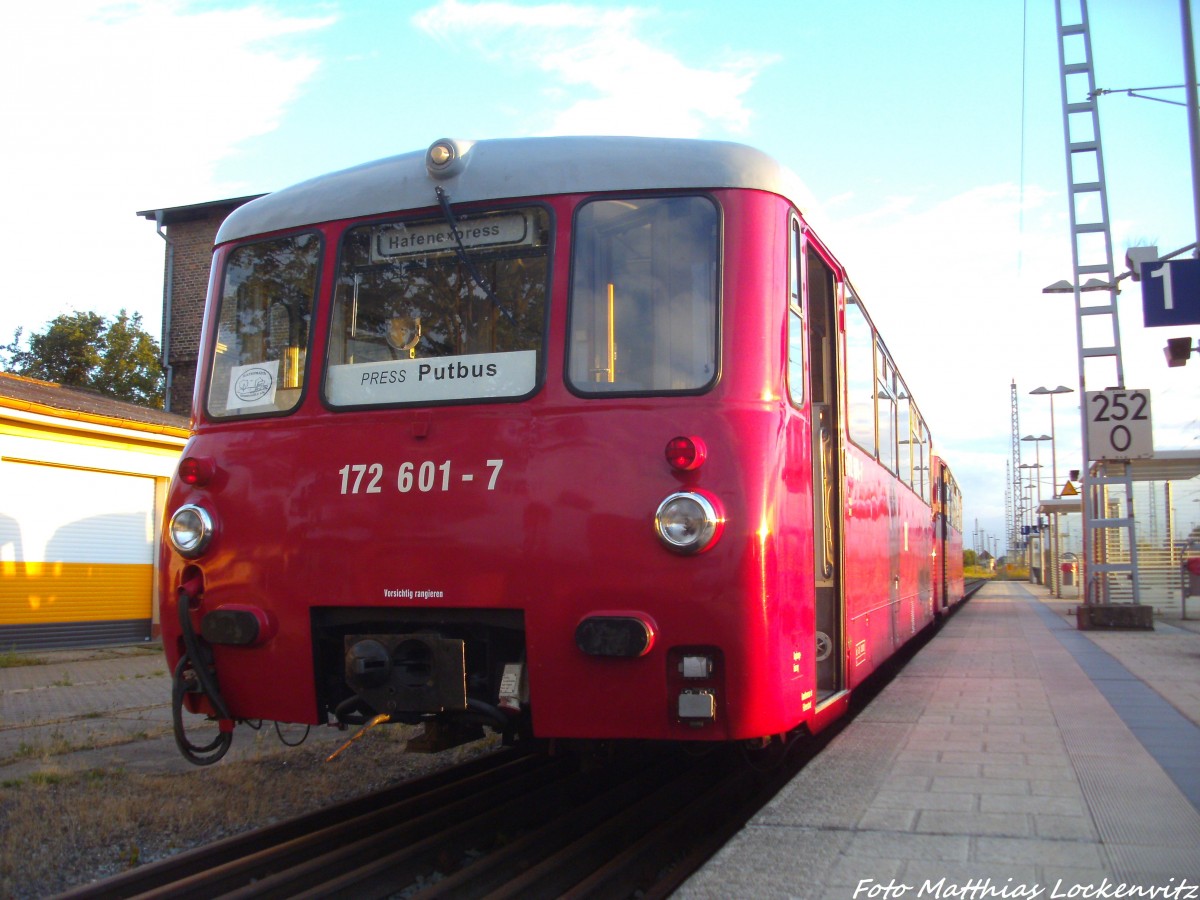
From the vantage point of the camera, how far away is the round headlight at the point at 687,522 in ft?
14.4

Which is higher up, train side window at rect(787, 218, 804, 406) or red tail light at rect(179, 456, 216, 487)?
train side window at rect(787, 218, 804, 406)

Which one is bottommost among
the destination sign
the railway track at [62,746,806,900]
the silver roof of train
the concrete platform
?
the railway track at [62,746,806,900]

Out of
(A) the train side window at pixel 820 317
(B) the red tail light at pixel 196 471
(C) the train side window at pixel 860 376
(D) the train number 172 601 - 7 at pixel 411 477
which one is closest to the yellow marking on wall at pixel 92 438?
(B) the red tail light at pixel 196 471

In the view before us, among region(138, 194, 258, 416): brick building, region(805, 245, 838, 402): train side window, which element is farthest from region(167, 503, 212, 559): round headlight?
region(138, 194, 258, 416): brick building

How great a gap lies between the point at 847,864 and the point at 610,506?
1560 millimetres

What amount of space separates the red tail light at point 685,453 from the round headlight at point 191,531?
210 centimetres

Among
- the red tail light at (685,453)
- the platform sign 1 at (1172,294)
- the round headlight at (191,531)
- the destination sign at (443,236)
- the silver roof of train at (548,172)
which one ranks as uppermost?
the platform sign 1 at (1172,294)

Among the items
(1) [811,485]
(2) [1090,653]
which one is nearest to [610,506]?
(1) [811,485]

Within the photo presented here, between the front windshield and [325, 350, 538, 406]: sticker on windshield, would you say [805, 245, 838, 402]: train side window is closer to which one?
Answer: the front windshield

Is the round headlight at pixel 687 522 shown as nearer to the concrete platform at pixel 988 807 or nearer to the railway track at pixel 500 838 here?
the concrete platform at pixel 988 807

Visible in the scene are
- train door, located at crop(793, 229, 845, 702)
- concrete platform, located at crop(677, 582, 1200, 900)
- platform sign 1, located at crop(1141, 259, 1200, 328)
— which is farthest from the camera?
platform sign 1, located at crop(1141, 259, 1200, 328)

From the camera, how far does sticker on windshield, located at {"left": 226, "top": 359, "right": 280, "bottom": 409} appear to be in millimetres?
5371

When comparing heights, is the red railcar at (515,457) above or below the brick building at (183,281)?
below

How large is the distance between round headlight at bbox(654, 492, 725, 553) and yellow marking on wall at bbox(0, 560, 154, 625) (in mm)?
12857
